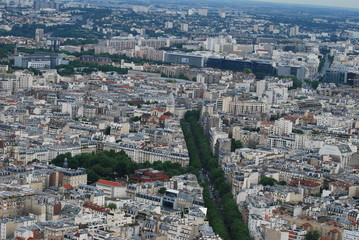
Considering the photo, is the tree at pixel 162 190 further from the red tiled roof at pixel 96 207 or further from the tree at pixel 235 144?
the tree at pixel 235 144

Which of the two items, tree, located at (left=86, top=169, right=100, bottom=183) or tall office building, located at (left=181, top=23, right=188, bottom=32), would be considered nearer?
tree, located at (left=86, top=169, right=100, bottom=183)

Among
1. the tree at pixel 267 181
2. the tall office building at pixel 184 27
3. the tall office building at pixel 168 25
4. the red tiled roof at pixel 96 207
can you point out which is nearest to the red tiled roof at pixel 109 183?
the red tiled roof at pixel 96 207

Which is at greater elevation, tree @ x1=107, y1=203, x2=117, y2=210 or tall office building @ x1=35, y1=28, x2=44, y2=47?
tree @ x1=107, y1=203, x2=117, y2=210

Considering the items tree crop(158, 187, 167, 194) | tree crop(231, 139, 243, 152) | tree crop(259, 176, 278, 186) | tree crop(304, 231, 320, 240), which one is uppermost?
tree crop(304, 231, 320, 240)

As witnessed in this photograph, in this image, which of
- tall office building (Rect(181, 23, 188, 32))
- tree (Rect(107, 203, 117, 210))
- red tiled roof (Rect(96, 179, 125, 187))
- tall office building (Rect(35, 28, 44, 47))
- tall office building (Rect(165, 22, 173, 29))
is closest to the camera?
tree (Rect(107, 203, 117, 210))

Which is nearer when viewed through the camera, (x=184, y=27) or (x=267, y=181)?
(x=267, y=181)

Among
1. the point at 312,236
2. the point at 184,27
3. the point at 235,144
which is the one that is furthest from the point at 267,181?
the point at 184,27

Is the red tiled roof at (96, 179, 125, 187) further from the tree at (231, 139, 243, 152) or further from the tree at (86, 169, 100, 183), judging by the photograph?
the tree at (231, 139, 243, 152)

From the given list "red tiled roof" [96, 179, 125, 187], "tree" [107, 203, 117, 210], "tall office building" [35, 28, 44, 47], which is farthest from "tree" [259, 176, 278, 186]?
"tall office building" [35, 28, 44, 47]

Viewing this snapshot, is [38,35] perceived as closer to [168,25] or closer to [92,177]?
[168,25]

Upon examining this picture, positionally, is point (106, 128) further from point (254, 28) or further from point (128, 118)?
point (254, 28)

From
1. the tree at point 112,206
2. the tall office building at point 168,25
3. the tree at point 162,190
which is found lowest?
the tall office building at point 168,25

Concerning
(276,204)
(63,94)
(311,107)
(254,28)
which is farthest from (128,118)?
(254,28)
